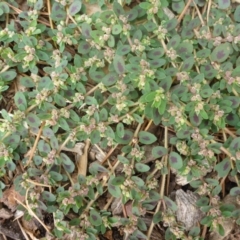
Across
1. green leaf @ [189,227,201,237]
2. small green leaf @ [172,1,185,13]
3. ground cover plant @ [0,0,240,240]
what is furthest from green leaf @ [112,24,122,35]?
green leaf @ [189,227,201,237]

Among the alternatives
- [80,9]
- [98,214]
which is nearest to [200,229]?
[98,214]

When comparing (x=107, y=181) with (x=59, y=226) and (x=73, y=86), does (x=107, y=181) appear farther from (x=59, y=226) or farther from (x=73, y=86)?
(x=73, y=86)

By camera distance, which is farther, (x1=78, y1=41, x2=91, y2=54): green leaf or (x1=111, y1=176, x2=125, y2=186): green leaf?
(x1=78, y1=41, x2=91, y2=54): green leaf

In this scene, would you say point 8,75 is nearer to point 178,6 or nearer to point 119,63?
point 119,63

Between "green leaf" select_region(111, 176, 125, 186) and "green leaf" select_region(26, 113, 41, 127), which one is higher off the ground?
"green leaf" select_region(26, 113, 41, 127)

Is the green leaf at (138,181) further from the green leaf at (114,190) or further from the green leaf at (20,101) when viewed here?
the green leaf at (20,101)

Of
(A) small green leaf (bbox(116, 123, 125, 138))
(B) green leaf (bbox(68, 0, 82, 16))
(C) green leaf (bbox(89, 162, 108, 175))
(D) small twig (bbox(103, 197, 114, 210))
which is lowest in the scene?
(D) small twig (bbox(103, 197, 114, 210))

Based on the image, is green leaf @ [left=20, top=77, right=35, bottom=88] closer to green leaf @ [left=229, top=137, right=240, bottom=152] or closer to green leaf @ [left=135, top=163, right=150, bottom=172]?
green leaf @ [left=135, top=163, right=150, bottom=172]

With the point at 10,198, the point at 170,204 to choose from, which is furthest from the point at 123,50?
the point at 10,198
